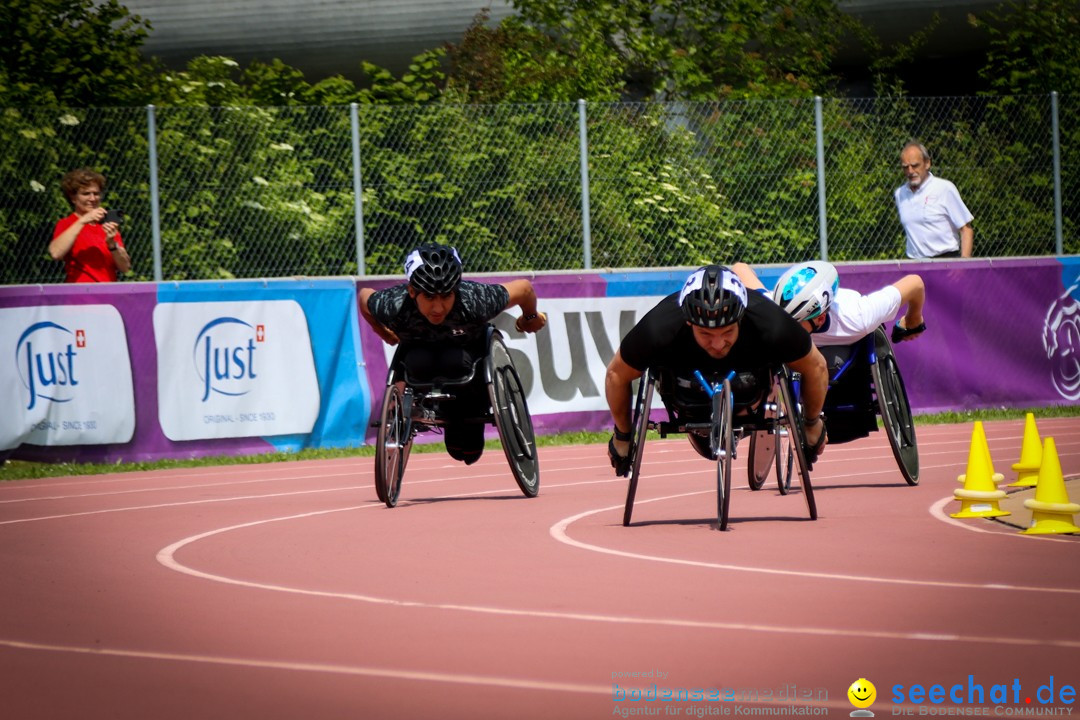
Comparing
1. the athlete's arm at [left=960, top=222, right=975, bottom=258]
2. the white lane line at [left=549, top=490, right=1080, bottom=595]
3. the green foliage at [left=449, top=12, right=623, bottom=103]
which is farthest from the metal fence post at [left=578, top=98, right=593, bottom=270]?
the white lane line at [left=549, top=490, right=1080, bottom=595]

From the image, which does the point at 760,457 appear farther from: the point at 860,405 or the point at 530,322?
the point at 530,322

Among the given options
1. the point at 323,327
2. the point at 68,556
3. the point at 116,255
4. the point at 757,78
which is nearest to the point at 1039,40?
the point at 757,78

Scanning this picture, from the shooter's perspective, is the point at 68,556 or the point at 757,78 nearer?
the point at 68,556

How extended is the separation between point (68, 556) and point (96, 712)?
3853 millimetres

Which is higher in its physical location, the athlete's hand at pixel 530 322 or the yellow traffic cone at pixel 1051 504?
the athlete's hand at pixel 530 322

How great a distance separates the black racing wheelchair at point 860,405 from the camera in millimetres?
10617

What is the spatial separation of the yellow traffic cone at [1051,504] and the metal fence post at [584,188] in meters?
7.84

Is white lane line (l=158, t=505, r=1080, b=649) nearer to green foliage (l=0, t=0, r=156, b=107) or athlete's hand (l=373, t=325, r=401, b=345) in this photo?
athlete's hand (l=373, t=325, r=401, b=345)

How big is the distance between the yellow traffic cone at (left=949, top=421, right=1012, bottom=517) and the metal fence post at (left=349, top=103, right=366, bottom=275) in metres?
7.54

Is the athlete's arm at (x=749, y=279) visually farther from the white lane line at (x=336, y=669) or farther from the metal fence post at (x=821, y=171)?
the metal fence post at (x=821, y=171)

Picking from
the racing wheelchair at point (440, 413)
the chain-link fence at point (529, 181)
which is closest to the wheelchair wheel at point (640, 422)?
the racing wheelchair at point (440, 413)

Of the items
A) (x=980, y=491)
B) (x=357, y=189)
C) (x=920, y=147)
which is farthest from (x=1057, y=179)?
(x=980, y=491)

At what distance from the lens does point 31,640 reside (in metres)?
6.49

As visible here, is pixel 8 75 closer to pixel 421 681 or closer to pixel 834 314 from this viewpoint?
pixel 834 314
